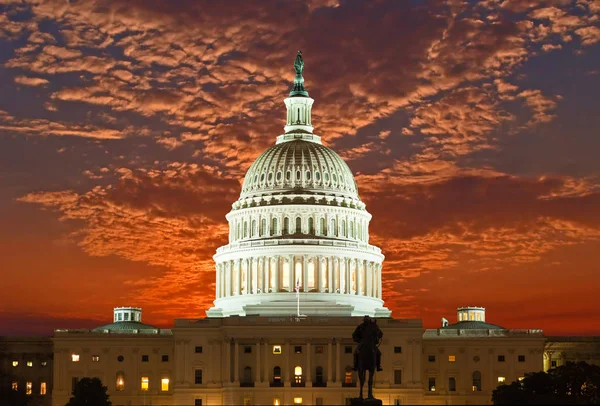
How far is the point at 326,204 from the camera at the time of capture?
189 metres

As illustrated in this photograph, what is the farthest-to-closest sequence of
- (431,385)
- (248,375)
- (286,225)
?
(286,225), (431,385), (248,375)

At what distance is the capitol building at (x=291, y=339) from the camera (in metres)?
166

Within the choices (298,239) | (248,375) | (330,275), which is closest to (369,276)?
(330,275)

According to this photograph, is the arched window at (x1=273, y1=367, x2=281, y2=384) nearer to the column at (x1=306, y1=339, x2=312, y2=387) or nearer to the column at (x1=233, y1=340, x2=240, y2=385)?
the column at (x1=306, y1=339, x2=312, y2=387)

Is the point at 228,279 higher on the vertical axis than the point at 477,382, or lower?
higher

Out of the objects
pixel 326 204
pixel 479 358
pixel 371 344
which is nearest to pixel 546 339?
pixel 479 358

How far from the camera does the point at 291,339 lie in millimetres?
166625

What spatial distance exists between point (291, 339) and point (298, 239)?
872 inches

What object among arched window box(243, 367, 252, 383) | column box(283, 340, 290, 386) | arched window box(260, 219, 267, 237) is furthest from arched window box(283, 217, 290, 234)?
arched window box(243, 367, 252, 383)

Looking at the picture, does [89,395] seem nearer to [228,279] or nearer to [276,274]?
[276,274]

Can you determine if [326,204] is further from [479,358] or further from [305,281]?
[479,358]

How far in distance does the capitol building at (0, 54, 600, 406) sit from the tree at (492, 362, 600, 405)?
2638cm

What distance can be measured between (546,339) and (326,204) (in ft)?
109

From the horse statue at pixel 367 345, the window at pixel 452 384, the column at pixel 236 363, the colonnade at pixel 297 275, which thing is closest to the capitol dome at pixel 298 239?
the colonnade at pixel 297 275
